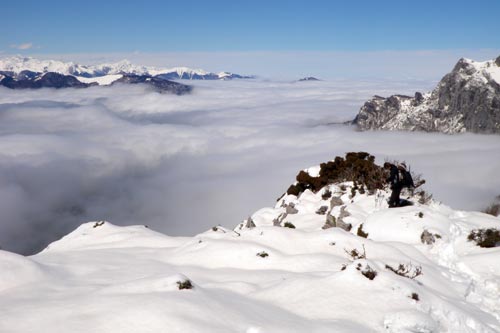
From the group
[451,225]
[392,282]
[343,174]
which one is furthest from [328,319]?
[343,174]

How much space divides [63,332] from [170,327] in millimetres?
2551

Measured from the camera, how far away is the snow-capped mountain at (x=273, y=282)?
9148 millimetres

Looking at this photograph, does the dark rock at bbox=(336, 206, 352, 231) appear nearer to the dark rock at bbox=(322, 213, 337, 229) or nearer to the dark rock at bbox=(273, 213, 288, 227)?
the dark rock at bbox=(322, 213, 337, 229)

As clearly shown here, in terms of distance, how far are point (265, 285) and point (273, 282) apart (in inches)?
16.3

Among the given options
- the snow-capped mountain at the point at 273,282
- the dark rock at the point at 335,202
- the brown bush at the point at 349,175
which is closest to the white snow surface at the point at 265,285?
the snow-capped mountain at the point at 273,282

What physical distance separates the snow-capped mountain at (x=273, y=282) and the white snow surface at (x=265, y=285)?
47 millimetres

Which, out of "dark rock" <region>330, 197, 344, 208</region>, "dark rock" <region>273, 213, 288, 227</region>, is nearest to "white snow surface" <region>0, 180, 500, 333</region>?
"dark rock" <region>330, 197, 344, 208</region>

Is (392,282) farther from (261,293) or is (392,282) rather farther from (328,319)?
(261,293)

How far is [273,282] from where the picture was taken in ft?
43.2

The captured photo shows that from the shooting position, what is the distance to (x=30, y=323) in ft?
28.3

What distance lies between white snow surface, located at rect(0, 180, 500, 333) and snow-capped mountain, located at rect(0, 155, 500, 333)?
47 millimetres

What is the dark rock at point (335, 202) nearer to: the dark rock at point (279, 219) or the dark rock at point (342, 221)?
the dark rock at point (342, 221)

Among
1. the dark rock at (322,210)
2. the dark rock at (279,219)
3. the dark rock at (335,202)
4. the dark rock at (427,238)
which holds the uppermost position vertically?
the dark rock at (427,238)

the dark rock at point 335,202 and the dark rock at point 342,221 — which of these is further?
the dark rock at point 335,202
